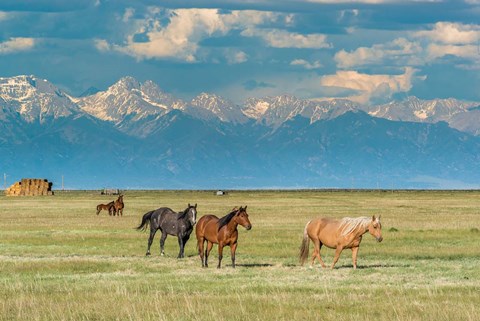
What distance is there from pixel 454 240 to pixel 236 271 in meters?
20.5

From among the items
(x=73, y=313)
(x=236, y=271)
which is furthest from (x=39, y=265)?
(x=73, y=313)

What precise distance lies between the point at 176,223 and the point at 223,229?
655 cm

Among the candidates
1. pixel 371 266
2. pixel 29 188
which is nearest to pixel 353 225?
pixel 371 266

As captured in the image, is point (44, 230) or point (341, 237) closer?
point (341, 237)

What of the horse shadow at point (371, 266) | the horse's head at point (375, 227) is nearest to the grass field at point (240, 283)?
the horse shadow at point (371, 266)

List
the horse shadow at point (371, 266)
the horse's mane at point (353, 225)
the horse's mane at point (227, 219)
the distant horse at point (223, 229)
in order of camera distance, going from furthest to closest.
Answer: the horse shadow at point (371, 266) → the horse's mane at point (227, 219) → the distant horse at point (223, 229) → the horse's mane at point (353, 225)

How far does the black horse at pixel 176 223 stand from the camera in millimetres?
39669

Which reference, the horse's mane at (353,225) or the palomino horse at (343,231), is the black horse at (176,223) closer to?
the palomino horse at (343,231)

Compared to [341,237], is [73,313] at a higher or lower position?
lower

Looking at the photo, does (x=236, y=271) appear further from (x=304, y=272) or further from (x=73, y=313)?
(x=73, y=313)

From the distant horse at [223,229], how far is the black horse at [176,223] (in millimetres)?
2570

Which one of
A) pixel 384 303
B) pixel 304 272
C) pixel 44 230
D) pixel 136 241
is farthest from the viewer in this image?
pixel 44 230

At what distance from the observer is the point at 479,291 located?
93.7 feet

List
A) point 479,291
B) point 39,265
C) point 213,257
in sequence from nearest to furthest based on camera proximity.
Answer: point 479,291 < point 39,265 < point 213,257
